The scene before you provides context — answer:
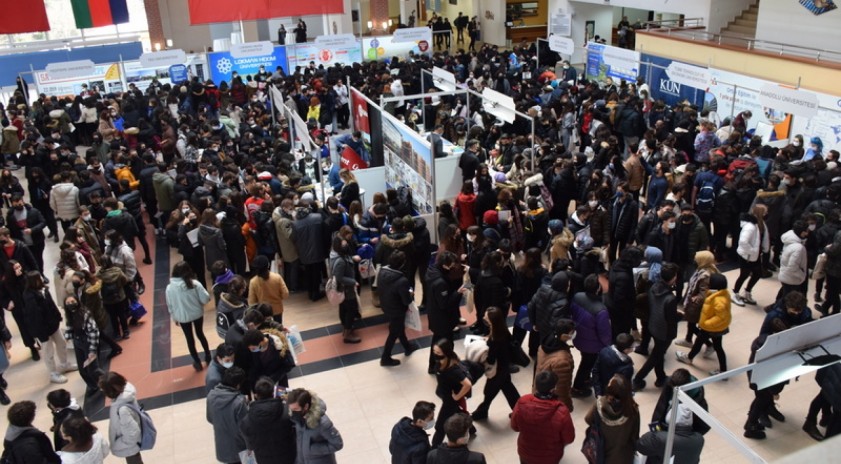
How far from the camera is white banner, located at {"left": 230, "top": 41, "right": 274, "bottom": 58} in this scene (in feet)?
63.3

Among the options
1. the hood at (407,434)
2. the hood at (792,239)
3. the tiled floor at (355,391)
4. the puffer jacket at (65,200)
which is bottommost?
the tiled floor at (355,391)

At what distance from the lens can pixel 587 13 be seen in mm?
23734

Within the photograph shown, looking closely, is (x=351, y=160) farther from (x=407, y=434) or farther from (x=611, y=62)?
(x=407, y=434)

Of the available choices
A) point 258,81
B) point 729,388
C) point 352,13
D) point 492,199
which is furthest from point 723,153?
point 352,13

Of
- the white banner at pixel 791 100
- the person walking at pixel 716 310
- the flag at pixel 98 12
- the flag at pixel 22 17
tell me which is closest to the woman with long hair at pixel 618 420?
the person walking at pixel 716 310

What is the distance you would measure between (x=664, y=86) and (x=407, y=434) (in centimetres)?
1346

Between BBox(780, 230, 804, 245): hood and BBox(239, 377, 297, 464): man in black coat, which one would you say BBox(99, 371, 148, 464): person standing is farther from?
BBox(780, 230, 804, 245): hood

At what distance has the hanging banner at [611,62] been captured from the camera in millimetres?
15695

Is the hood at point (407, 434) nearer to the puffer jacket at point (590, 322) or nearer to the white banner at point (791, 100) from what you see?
the puffer jacket at point (590, 322)

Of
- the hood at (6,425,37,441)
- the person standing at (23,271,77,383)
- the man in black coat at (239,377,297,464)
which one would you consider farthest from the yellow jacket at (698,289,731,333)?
the person standing at (23,271,77,383)

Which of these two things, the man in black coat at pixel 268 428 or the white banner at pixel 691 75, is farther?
the white banner at pixel 691 75

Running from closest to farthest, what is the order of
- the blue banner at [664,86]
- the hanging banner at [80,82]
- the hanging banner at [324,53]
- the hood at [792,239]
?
the hood at [792,239] < the blue banner at [664,86] < the hanging banner at [80,82] < the hanging banner at [324,53]

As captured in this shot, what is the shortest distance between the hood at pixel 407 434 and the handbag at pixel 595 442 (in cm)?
116

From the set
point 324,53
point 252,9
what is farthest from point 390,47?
point 252,9
